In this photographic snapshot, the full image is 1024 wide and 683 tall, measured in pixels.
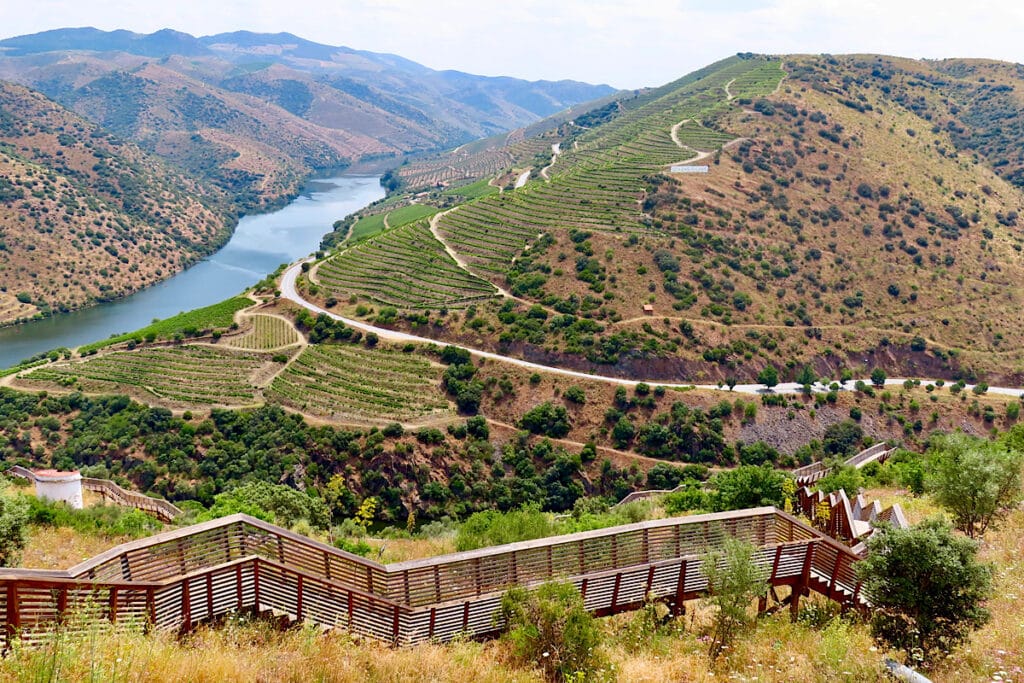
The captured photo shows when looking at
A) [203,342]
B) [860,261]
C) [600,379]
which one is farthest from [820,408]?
[203,342]

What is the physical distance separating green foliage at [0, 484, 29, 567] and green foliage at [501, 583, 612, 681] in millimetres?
10374

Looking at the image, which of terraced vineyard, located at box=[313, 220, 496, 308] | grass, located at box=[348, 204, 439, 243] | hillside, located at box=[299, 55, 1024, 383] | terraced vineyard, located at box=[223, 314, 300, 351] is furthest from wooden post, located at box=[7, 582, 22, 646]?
grass, located at box=[348, 204, 439, 243]

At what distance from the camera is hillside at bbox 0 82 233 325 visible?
9625 cm

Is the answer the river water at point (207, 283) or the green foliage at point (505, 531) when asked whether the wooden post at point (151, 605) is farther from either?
the river water at point (207, 283)

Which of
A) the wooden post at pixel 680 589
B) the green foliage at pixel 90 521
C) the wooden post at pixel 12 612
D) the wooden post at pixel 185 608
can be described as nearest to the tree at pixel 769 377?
the wooden post at pixel 680 589

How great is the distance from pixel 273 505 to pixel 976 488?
24934 mm

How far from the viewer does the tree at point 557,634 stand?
10.4 meters

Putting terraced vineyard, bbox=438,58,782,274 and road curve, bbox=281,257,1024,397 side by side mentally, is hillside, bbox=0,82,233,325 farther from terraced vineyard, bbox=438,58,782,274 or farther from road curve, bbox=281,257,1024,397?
terraced vineyard, bbox=438,58,782,274

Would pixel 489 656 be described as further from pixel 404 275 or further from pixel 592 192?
pixel 592 192

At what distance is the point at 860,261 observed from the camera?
238 ft

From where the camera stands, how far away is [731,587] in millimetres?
11500

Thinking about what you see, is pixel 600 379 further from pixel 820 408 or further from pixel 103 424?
pixel 103 424

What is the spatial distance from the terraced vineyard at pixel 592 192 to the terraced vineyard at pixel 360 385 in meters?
16.7

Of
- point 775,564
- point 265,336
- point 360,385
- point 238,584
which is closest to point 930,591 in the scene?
point 775,564
